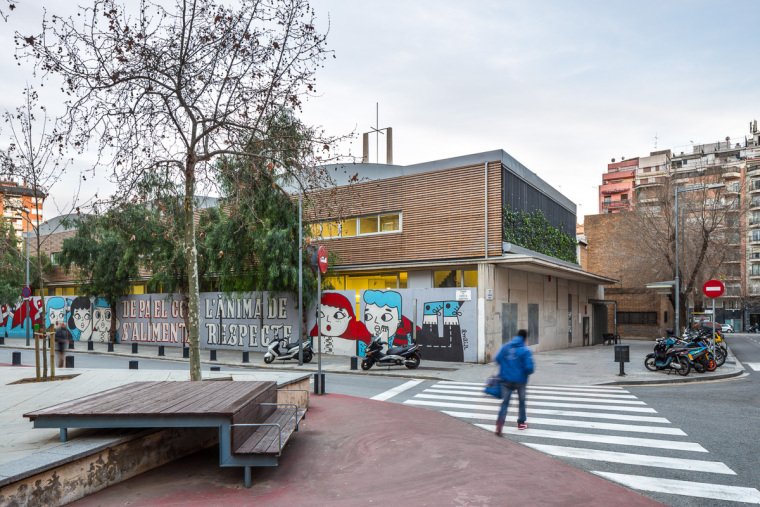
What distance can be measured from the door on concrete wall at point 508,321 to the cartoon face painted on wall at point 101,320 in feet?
84.0

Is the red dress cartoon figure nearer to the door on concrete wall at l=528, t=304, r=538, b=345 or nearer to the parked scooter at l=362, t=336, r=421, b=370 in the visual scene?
the parked scooter at l=362, t=336, r=421, b=370

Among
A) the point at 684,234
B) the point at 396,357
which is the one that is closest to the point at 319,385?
the point at 396,357

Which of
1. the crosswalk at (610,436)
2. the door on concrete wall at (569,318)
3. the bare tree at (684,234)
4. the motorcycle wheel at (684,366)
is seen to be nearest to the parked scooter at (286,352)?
the crosswalk at (610,436)

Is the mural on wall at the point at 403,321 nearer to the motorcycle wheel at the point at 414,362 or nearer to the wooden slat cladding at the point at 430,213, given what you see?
the wooden slat cladding at the point at 430,213

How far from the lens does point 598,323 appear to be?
3831 cm

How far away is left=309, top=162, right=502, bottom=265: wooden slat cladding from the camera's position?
2028 centimetres

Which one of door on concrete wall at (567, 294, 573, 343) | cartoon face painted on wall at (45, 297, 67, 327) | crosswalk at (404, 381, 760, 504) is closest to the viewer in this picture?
crosswalk at (404, 381, 760, 504)

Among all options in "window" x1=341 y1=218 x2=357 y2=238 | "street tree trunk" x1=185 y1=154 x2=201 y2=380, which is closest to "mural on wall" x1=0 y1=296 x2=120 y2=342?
"window" x1=341 y1=218 x2=357 y2=238

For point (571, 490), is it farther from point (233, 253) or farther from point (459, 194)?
point (233, 253)

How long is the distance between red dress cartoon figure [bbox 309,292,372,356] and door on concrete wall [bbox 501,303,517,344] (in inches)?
220

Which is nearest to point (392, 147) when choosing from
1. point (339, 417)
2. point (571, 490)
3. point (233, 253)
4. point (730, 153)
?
point (233, 253)

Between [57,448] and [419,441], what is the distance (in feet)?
15.7

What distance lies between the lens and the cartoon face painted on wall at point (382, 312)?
71.7ft

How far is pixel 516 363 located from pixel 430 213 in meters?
13.6
